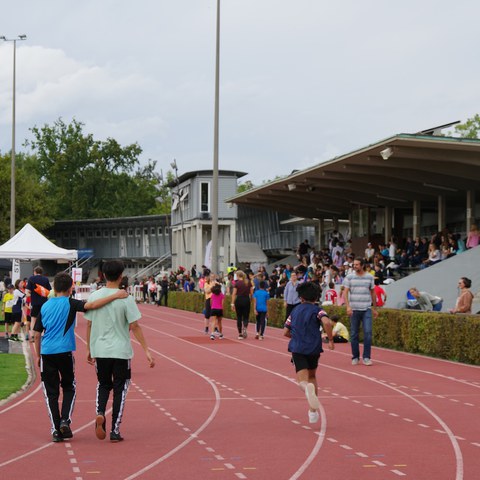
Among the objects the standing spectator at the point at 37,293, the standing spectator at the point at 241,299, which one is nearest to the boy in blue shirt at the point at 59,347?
the standing spectator at the point at 37,293

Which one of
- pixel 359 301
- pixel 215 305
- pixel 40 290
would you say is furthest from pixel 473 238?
pixel 40 290

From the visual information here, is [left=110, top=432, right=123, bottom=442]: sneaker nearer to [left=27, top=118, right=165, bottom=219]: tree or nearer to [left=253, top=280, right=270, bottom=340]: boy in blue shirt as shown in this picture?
[left=253, top=280, right=270, bottom=340]: boy in blue shirt

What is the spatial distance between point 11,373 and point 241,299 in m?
10.3

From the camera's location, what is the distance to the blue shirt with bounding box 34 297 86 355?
9938 mm

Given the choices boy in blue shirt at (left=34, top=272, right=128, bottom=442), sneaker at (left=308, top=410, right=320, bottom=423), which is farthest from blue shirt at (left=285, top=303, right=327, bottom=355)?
boy in blue shirt at (left=34, top=272, right=128, bottom=442)

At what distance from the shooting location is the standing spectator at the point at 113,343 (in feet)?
31.6

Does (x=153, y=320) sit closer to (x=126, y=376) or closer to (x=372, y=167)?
(x=372, y=167)

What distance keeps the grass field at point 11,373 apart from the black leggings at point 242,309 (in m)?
6.94

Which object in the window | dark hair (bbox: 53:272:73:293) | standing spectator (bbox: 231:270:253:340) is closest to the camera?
dark hair (bbox: 53:272:73:293)

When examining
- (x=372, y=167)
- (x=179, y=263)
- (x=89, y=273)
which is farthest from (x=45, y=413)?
(x=89, y=273)

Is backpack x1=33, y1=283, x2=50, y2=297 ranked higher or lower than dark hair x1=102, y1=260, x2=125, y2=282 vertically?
lower

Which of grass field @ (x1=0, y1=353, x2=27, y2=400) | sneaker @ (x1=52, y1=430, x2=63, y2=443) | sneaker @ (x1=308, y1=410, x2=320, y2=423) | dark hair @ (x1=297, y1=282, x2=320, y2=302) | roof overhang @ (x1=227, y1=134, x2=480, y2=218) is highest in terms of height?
roof overhang @ (x1=227, y1=134, x2=480, y2=218)

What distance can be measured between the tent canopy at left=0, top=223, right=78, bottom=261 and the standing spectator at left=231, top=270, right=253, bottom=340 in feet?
27.2

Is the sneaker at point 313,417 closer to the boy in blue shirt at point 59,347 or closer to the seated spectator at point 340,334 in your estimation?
the boy in blue shirt at point 59,347
